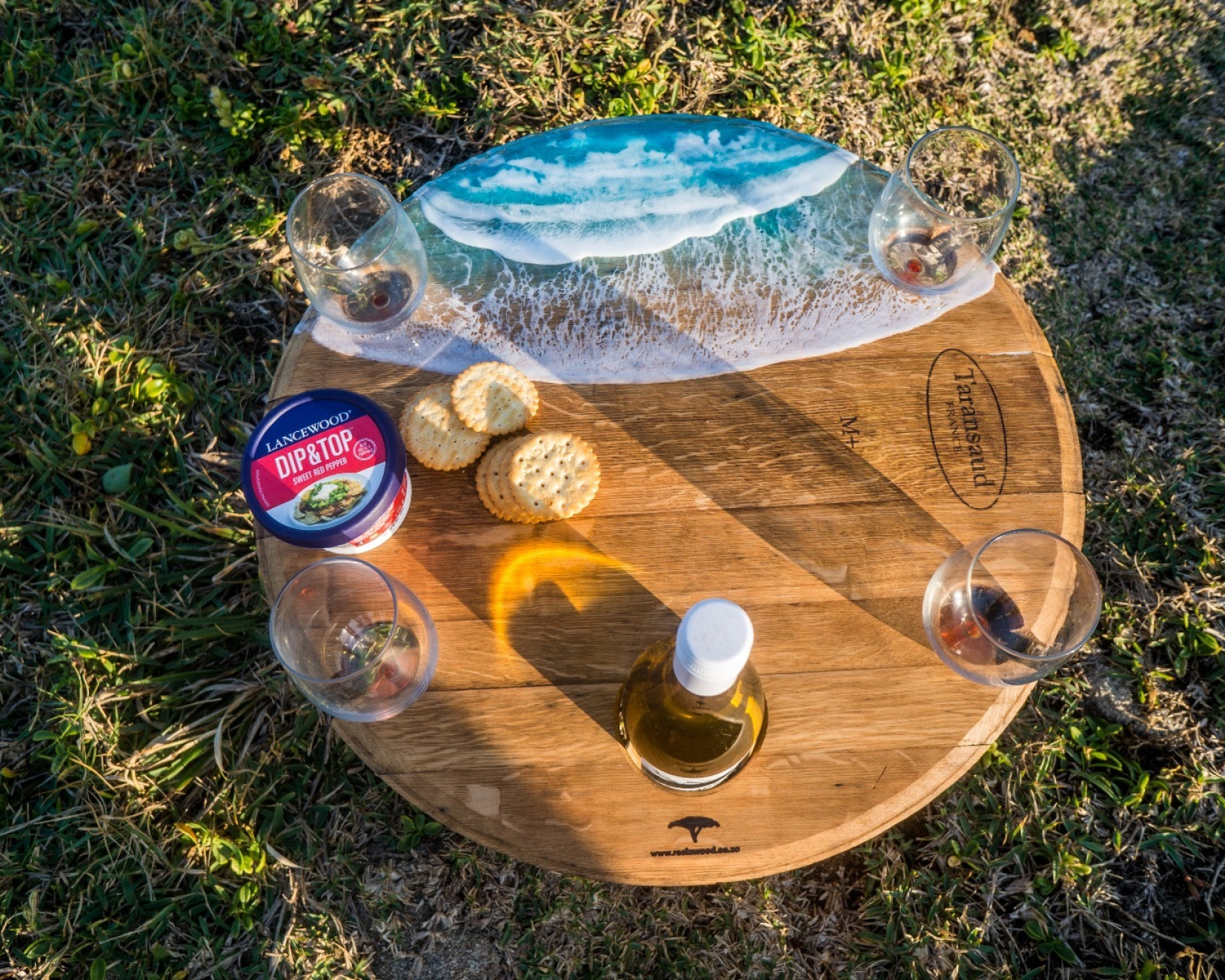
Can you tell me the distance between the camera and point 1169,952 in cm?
269

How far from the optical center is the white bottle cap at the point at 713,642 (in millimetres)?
1417

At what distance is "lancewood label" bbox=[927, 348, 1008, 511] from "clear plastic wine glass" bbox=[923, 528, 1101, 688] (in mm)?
160

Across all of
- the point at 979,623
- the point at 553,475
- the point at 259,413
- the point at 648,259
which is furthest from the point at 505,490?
the point at 259,413

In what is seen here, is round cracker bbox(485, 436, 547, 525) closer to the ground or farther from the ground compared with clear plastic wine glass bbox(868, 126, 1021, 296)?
closer to the ground

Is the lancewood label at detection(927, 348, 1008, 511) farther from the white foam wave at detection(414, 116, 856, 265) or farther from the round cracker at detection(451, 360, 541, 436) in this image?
the round cracker at detection(451, 360, 541, 436)

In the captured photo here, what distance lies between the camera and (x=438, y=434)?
6.91 ft

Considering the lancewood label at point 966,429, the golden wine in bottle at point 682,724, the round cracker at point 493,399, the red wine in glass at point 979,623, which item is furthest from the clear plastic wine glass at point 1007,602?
the round cracker at point 493,399

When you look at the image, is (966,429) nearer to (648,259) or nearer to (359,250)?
(648,259)

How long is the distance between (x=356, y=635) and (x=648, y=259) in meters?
1.23

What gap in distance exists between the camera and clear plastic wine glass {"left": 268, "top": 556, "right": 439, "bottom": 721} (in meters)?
1.90

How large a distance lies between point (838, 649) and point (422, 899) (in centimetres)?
166

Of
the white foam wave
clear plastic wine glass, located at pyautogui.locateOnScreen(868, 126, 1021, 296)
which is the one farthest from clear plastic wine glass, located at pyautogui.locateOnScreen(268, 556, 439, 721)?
clear plastic wine glass, located at pyautogui.locateOnScreen(868, 126, 1021, 296)

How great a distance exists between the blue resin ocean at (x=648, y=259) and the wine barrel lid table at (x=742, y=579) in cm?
9

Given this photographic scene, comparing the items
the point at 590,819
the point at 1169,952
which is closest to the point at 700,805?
the point at 590,819
